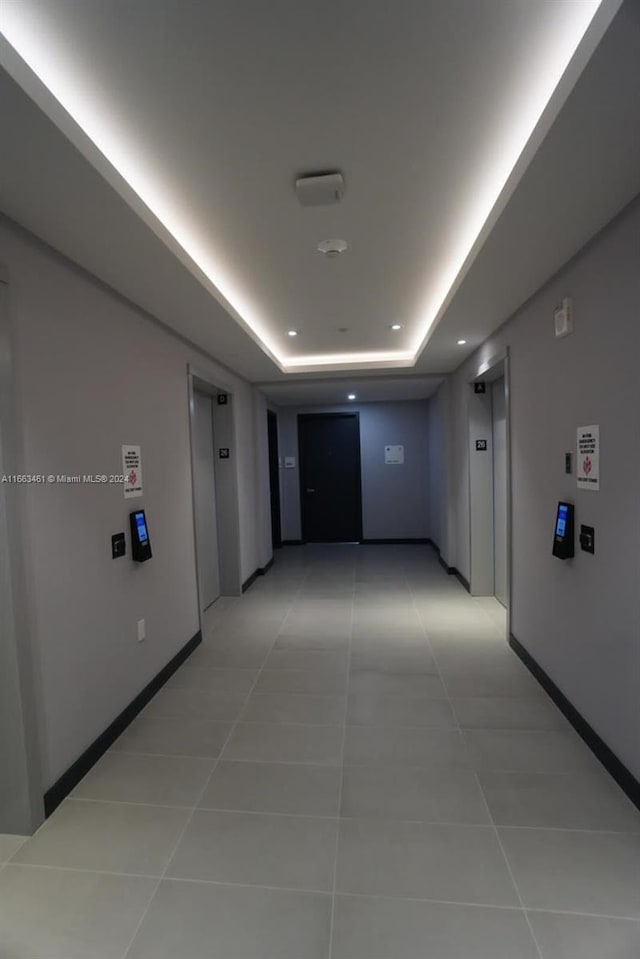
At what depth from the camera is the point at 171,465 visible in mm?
3287

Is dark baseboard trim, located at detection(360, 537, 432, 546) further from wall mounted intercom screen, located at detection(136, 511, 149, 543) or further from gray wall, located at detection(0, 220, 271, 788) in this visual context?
wall mounted intercom screen, located at detection(136, 511, 149, 543)

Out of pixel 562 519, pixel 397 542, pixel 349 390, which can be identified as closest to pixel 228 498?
pixel 349 390

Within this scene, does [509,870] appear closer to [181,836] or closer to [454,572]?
[181,836]

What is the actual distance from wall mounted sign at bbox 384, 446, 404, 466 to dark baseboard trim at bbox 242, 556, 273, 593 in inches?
101

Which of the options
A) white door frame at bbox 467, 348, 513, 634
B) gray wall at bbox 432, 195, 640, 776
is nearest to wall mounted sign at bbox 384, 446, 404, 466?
white door frame at bbox 467, 348, 513, 634

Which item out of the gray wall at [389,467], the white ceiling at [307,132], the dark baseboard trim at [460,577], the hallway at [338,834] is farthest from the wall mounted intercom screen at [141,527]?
the gray wall at [389,467]

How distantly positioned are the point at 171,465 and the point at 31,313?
4.94 feet

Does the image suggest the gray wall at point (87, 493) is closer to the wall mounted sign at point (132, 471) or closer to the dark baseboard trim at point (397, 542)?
the wall mounted sign at point (132, 471)

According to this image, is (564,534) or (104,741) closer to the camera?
(104,741)

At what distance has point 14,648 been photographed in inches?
69.4

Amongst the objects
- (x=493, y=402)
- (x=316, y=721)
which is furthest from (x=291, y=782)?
(x=493, y=402)

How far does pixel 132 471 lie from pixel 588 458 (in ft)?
8.16

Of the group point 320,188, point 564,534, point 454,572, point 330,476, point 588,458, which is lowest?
point 454,572

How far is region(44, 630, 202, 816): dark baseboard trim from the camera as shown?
1.97 m
